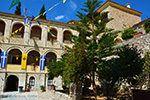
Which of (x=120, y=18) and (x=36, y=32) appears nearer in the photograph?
(x=36, y=32)

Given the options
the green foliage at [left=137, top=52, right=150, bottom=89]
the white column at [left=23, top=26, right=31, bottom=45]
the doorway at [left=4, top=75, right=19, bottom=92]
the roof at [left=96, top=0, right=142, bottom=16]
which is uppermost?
the roof at [left=96, top=0, right=142, bottom=16]

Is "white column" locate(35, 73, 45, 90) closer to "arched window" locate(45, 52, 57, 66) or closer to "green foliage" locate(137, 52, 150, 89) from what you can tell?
"arched window" locate(45, 52, 57, 66)

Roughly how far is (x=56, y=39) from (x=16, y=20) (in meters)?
5.94

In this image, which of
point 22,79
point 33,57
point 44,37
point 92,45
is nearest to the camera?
point 92,45

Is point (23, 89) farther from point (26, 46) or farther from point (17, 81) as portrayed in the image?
point (26, 46)

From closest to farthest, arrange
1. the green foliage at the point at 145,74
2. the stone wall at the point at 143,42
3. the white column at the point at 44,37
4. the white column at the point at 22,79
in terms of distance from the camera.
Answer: the green foliage at the point at 145,74 → the stone wall at the point at 143,42 → the white column at the point at 22,79 → the white column at the point at 44,37

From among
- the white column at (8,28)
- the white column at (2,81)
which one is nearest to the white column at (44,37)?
the white column at (8,28)

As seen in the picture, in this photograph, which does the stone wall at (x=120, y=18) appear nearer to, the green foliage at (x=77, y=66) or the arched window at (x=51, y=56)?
the arched window at (x=51, y=56)

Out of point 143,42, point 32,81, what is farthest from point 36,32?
point 143,42

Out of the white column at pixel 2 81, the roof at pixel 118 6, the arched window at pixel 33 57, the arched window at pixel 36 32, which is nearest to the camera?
the white column at pixel 2 81

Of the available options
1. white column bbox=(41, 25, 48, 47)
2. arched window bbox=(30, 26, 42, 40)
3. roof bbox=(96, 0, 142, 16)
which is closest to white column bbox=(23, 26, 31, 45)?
arched window bbox=(30, 26, 42, 40)

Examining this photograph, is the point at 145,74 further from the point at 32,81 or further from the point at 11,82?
the point at 11,82

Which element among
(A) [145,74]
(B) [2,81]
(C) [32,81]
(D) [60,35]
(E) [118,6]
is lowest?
(C) [32,81]

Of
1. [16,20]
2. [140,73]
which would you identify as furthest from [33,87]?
[140,73]
